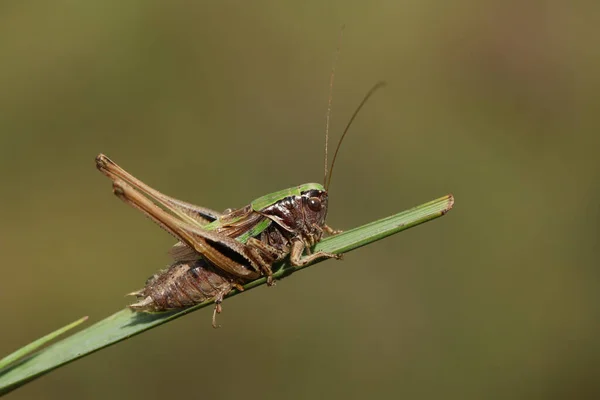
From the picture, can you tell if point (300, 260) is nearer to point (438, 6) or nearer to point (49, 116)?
point (49, 116)

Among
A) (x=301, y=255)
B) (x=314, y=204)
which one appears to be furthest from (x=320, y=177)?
(x=301, y=255)

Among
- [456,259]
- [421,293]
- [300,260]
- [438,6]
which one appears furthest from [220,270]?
[438,6]

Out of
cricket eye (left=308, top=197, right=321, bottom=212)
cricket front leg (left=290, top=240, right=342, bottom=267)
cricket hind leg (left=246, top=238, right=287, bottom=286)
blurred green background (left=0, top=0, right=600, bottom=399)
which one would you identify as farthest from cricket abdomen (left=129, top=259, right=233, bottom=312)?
blurred green background (left=0, top=0, right=600, bottom=399)

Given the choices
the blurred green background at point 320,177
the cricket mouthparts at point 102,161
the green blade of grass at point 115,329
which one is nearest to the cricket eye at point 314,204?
the green blade of grass at point 115,329

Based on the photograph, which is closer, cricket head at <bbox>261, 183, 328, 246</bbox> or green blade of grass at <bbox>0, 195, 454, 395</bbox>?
green blade of grass at <bbox>0, 195, 454, 395</bbox>

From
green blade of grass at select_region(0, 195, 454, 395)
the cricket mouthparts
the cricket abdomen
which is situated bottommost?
green blade of grass at select_region(0, 195, 454, 395)

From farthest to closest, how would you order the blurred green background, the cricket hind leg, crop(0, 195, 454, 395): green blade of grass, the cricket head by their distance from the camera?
the blurred green background
the cricket head
the cricket hind leg
crop(0, 195, 454, 395): green blade of grass

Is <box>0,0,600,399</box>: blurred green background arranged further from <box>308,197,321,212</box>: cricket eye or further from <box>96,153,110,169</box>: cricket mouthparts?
<box>96,153,110,169</box>: cricket mouthparts
